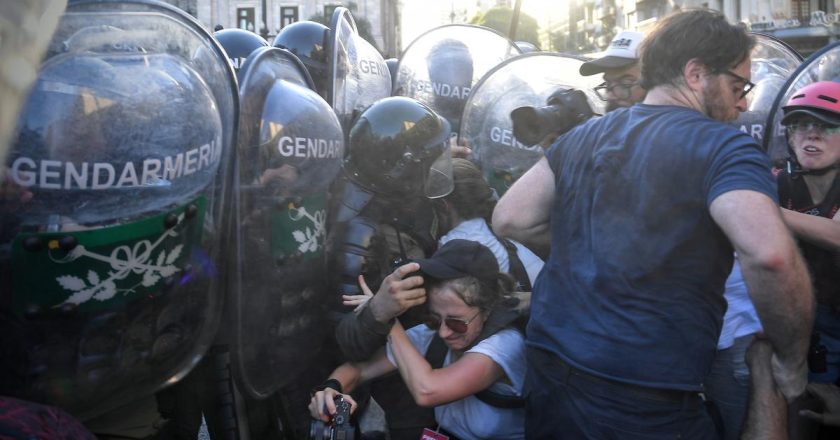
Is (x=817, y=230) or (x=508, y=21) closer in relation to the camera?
(x=817, y=230)

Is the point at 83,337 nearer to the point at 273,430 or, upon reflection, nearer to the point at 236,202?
the point at 236,202

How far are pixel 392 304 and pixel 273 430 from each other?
837mm

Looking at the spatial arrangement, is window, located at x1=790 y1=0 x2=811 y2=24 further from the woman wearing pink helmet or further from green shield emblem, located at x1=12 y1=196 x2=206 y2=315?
green shield emblem, located at x1=12 y1=196 x2=206 y2=315

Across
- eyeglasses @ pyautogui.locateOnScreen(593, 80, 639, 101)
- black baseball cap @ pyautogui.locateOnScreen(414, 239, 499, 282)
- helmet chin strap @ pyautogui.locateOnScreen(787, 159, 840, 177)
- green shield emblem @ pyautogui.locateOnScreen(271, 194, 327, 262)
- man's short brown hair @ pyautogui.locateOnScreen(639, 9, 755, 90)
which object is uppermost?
man's short brown hair @ pyautogui.locateOnScreen(639, 9, 755, 90)

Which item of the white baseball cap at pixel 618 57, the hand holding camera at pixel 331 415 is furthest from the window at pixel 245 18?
the hand holding camera at pixel 331 415

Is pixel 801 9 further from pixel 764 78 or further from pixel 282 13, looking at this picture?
pixel 764 78

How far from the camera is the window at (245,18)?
43.9 metres

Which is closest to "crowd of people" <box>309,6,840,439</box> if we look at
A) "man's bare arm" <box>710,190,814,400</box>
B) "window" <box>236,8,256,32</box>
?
"man's bare arm" <box>710,190,814,400</box>

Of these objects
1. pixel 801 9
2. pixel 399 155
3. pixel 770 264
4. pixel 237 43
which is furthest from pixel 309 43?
pixel 801 9

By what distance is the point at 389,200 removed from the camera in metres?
2.90

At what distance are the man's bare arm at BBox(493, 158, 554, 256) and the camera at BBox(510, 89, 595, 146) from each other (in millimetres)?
766

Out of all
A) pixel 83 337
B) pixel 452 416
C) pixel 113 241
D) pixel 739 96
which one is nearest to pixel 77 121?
pixel 113 241

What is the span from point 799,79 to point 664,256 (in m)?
1.95

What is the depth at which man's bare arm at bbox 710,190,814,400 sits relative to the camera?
1676 mm
